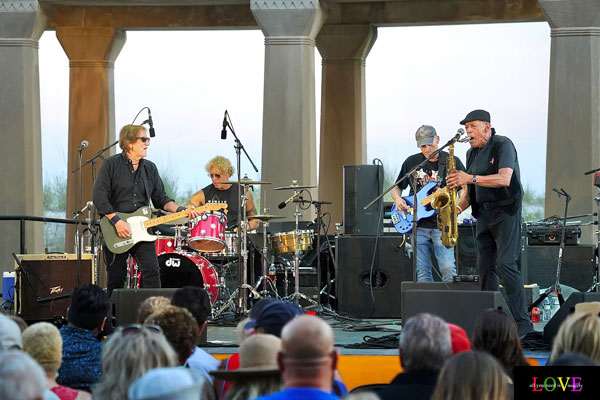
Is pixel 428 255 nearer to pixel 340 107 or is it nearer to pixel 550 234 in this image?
pixel 550 234

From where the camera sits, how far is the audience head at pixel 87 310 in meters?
7.80

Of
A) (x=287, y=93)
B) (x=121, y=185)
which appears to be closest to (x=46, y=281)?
(x=121, y=185)

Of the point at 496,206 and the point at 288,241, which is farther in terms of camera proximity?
the point at 288,241

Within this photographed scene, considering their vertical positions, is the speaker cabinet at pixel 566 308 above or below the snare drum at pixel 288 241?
below

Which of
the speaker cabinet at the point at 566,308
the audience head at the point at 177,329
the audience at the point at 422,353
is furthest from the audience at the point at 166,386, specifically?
the speaker cabinet at the point at 566,308

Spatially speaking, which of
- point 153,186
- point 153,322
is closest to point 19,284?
point 153,186

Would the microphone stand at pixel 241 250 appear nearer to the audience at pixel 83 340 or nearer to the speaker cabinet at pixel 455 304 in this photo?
the speaker cabinet at pixel 455 304

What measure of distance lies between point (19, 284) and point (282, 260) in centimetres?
396

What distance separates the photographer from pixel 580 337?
6.25 meters

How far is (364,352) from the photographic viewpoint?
33.4ft

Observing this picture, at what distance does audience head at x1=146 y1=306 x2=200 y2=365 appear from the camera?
6.52m

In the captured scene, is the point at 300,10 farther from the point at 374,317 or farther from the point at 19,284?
the point at 19,284

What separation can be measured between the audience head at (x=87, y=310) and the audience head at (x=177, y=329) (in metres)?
1.34

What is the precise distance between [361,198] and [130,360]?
966 centimetres
